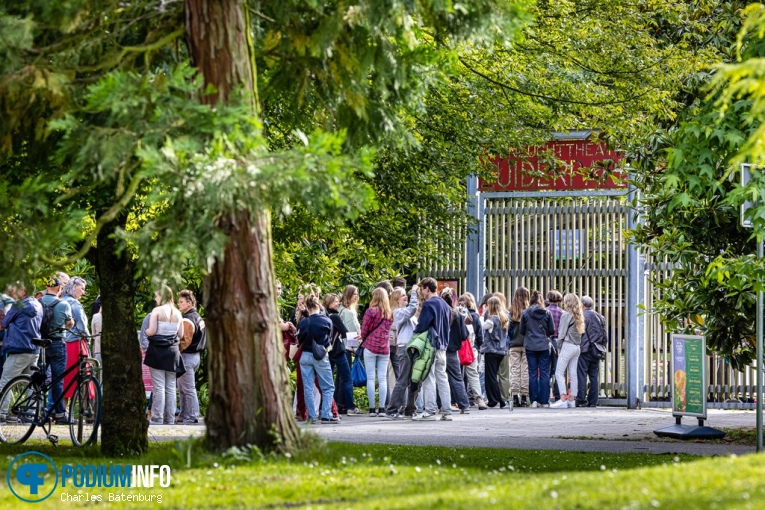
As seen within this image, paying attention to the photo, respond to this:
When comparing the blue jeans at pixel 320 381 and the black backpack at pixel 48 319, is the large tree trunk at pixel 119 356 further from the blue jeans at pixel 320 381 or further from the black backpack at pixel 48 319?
the blue jeans at pixel 320 381

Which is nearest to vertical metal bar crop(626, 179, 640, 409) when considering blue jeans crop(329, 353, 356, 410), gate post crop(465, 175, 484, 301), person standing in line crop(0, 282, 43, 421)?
gate post crop(465, 175, 484, 301)

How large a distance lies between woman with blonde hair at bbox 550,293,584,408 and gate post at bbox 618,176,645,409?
3.06 feet

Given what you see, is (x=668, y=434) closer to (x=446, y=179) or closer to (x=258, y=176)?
(x=446, y=179)

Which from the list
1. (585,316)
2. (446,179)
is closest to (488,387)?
(585,316)

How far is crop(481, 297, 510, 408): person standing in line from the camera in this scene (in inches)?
859

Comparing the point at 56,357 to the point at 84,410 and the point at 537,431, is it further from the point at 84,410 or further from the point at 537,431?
the point at 537,431

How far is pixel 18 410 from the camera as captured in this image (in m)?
14.8

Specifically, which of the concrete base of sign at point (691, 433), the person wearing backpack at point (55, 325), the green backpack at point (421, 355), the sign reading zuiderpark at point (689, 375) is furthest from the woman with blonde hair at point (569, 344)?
the person wearing backpack at point (55, 325)

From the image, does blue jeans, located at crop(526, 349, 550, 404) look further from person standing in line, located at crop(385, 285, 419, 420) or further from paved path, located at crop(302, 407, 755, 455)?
person standing in line, located at crop(385, 285, 419, 420)

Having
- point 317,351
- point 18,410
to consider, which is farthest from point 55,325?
point 317,351

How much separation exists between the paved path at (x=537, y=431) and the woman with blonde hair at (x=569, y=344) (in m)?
0.98

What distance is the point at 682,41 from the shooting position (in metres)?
18.3

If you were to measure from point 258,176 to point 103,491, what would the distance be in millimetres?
2567

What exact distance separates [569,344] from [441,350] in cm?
401
